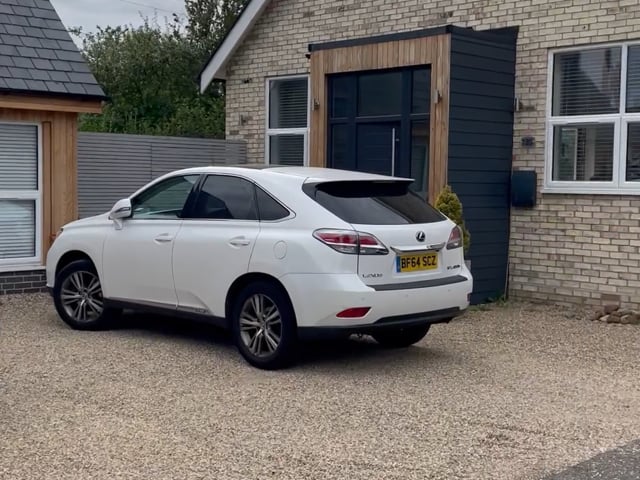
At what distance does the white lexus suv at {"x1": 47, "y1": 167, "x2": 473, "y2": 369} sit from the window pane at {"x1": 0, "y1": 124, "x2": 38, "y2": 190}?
10.9 ft

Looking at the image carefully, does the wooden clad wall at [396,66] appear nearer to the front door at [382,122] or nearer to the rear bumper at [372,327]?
the front door at [382,122]

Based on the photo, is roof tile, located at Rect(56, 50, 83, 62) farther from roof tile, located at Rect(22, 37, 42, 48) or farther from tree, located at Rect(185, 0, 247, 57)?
tree, located at Rect(185, 0, 247, 57)

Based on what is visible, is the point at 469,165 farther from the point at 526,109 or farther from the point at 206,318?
the point at 206,318

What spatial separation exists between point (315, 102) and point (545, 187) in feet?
10.8

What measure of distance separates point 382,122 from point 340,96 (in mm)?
781

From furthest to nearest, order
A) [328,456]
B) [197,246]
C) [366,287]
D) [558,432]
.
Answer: [197,246] < [366,287] < [558,432] < [328,456]

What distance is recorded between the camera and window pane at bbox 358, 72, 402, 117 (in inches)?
490

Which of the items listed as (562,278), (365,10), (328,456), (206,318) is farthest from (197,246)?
(365,10)

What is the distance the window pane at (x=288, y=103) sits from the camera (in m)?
15.3

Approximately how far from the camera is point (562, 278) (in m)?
12.0

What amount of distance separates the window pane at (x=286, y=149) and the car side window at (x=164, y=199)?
6155mm

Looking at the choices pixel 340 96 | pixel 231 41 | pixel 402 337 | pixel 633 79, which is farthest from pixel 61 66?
pixel 633 79

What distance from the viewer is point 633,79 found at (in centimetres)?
1143

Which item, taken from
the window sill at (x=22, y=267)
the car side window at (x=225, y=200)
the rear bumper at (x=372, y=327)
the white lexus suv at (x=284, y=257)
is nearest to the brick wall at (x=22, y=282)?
the window sill at (x=22, y=267)
